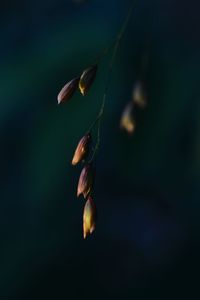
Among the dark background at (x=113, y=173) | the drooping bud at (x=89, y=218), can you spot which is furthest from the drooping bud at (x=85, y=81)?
the dark background at (x=113, y=173)

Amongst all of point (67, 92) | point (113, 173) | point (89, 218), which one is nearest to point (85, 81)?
point (67, 92)

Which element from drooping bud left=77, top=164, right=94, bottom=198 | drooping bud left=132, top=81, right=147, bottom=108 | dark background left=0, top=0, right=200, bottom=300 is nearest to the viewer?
drooping bud left=77, top=164, right=94, bottom=198

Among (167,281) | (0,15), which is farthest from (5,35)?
(167,281)

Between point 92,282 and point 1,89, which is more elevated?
point 1,89

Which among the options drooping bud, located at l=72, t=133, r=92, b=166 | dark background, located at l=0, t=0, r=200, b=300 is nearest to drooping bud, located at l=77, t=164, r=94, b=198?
drooping bud, located at l=72, t=133, r=92, b=166

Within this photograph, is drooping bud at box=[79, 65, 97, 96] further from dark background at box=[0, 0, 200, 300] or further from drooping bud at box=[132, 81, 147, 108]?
dark background at box=[0, 0, 200, 300]

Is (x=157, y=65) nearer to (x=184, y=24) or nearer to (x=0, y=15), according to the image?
(x=184, y=24)
